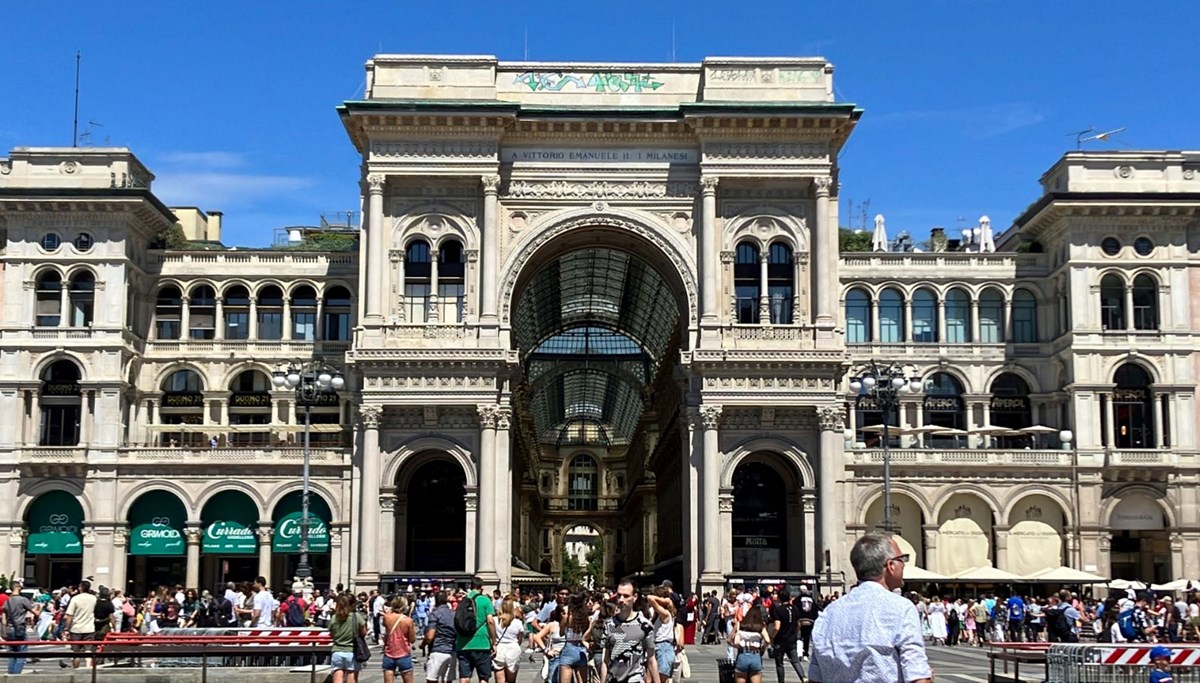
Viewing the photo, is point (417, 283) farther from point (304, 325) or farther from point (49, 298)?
point (49, 298)

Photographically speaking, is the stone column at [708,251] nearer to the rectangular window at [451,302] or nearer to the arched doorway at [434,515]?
the rectangular window at [451,302]

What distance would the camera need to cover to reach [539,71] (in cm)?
6612

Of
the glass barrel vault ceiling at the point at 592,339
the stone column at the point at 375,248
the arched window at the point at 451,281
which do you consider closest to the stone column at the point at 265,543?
the stone column at the point at 375,248

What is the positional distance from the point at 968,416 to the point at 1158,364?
354 inches

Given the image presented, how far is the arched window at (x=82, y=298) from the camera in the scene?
227 ft

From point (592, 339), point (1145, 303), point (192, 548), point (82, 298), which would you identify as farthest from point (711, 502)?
point (592, 339)

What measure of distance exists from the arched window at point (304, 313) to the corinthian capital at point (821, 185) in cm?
2442

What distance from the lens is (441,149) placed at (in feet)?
211

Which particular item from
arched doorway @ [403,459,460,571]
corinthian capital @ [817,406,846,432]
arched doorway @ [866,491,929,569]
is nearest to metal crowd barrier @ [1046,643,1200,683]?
corinthian capital @ [817,406,846,432]

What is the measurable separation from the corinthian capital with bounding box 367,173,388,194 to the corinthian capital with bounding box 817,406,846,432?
20.0m

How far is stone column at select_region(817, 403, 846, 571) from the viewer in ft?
203

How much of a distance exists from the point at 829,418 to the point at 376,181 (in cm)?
2080

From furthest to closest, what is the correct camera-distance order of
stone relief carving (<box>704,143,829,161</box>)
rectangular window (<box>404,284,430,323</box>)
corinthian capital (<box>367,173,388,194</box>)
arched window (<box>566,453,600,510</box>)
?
arched window (<box>566,453,600,510</box>) → rectangular window (<box>404,284,430,323</box>) → stone relief carving (<box>704,143,829,161</box>) → corinthian capital (<box>367,173,388,194</box>)

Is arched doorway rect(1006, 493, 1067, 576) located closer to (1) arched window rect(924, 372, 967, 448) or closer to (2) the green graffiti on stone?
(1) arched window rect(924, 372, 967, 448)
